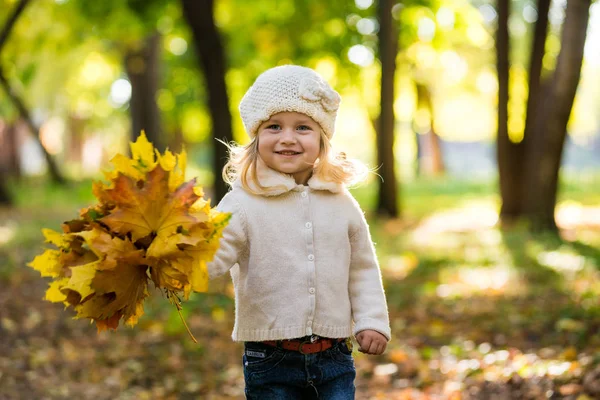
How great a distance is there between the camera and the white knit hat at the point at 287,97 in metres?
3.02

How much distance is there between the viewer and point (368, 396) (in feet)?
17.9

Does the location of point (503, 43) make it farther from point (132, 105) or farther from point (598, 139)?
point (598, 139)

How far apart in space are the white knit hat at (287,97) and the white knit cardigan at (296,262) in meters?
0.22

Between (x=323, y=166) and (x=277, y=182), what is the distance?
0.75 ft

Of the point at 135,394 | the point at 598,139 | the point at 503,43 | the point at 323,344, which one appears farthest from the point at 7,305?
the point at 598,139

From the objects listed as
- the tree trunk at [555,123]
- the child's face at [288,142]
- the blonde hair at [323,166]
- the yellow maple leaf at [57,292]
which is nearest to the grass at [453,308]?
the tree trunk at [555,123]

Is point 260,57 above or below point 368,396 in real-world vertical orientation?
above

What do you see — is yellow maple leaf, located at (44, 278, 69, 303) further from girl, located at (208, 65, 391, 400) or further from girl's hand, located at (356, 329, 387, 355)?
girl's hand, located at (356, 329, 387, 355)

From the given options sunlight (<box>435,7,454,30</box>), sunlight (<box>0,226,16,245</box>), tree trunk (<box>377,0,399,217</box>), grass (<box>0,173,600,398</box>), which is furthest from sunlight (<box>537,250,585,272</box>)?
sunlight (<box>0,226,16,245</box>)

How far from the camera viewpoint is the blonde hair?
303 centimetres

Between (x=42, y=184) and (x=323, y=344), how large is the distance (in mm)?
23179

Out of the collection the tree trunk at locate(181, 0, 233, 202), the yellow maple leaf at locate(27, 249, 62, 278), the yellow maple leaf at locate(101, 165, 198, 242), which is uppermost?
the tree trunk at locate(181, 0, 233, 202)

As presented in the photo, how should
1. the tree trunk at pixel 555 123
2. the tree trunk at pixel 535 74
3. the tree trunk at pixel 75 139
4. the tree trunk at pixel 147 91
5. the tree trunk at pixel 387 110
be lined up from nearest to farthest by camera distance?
the tree trunk at pixel 555 123 → the tree trunk at pixel 535 74 → the tree trunk at pixel 387 110 → the tree trunk at pixel 147 91 → the tree trunk at pixel 75 139

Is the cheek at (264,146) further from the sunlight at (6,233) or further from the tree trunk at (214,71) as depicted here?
the sunlight at (6,233)
